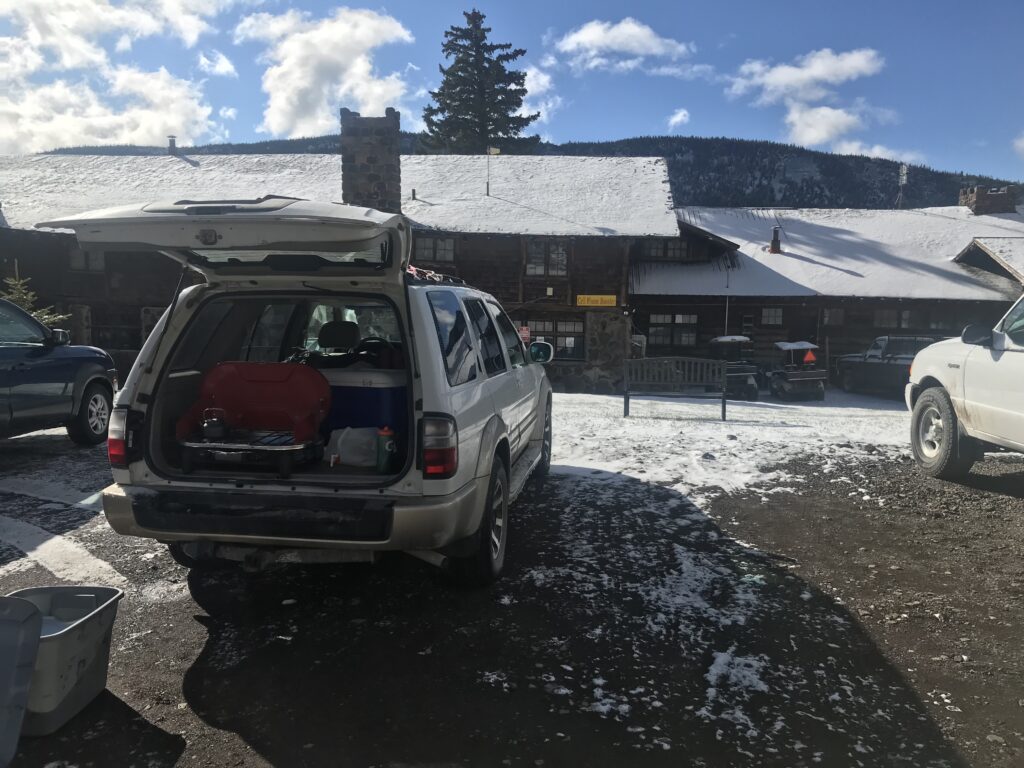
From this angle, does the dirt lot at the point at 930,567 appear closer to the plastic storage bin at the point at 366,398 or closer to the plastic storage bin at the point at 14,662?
the plastic storage bin at the point at 366,398

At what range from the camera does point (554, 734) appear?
2.64 metres

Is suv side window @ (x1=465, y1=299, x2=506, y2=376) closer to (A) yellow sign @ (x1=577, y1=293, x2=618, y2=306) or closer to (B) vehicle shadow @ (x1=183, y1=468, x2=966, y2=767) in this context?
(B) vehicle shadow @ (x1=183, y1=468, x2=966, y2=767)

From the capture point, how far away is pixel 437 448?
10.7 ft

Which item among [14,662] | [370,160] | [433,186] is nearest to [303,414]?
[14,662]

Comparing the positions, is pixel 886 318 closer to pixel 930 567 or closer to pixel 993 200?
pixel 993 200

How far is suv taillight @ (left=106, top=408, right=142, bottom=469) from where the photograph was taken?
11.3ft

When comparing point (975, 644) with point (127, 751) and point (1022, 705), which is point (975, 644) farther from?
point (127, 751)

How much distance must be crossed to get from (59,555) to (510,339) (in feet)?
11.8

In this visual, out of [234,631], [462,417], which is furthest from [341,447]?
[234,631]

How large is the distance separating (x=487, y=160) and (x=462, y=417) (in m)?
22.6

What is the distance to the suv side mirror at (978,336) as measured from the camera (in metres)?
6.03

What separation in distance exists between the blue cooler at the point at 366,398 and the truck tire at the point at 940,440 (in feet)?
18.8

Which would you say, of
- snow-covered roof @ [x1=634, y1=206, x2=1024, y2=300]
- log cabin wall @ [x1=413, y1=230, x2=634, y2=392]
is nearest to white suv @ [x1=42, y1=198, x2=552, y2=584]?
log cabin wall @ [x1=413, y1=230, x2=634, y2=392]

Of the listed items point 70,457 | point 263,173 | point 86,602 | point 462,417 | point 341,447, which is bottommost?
point 70,457
